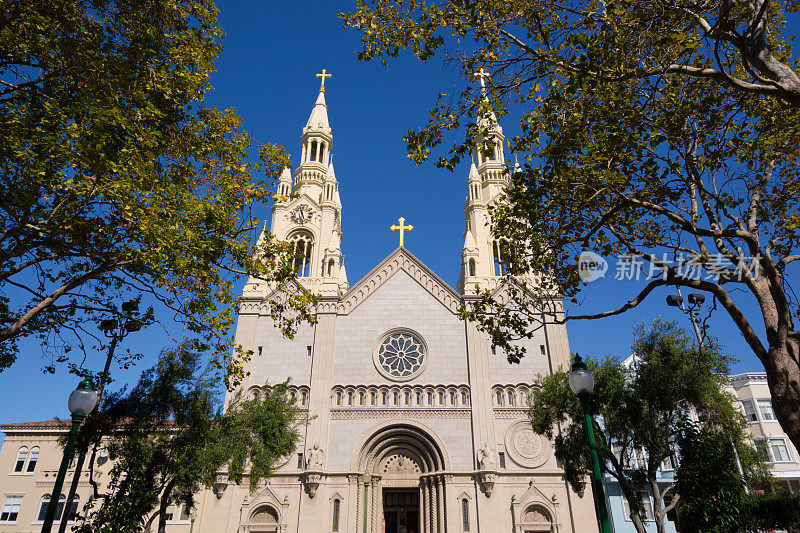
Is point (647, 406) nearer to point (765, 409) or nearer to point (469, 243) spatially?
point (469, 243)

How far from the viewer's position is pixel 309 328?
35.2 m

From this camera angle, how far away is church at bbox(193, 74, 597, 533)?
97.0ft

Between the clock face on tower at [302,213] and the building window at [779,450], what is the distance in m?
38.7

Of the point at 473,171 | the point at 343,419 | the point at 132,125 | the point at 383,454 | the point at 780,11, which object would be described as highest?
the point at 473,171

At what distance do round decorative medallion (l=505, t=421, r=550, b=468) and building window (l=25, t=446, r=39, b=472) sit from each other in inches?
1287

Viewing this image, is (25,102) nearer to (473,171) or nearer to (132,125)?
(132,125)

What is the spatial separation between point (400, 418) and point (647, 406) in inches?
626

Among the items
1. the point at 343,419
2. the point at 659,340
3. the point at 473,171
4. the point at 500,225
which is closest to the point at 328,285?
the point at 343,419

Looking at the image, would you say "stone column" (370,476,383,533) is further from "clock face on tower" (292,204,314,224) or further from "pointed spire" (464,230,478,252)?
"clock face on tower" (292,204,314,224)

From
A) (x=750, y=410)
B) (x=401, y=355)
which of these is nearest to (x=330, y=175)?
(x=401, y=355)

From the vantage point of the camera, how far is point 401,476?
32000mm

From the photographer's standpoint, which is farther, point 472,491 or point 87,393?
point 472,491

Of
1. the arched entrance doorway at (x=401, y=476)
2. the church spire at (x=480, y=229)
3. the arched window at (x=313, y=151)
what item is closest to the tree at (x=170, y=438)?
the arched entrance doorway at (x=401, y=476)

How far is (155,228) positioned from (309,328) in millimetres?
24582
